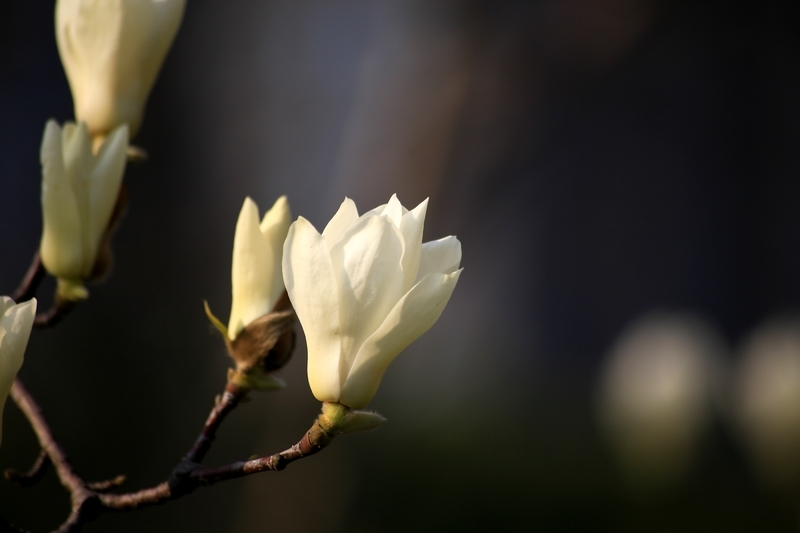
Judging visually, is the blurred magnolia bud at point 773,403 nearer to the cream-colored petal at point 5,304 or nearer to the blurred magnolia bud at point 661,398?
the blurred magnolia bud at point 661,398

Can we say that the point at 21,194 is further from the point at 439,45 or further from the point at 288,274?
the point at 288,274

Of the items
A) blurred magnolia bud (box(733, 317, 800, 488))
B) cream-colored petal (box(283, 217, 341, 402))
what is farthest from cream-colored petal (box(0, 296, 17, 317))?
blurred magnolia bud (box(733, 317, 800, 488))

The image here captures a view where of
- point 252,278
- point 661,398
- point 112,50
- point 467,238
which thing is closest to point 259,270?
point 252,278

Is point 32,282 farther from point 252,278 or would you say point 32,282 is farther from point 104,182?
point 252,278

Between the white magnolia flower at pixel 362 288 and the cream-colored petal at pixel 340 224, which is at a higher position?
the cream-colored petal at pixel 340 224

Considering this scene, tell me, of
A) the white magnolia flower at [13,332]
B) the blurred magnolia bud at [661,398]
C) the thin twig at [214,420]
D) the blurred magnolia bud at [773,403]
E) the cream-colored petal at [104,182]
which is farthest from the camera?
the blurred magnolia bud at [661,398]

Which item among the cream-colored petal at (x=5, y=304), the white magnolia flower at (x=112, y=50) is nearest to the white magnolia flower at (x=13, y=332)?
the cream-colored petal at (x=5, y=304)

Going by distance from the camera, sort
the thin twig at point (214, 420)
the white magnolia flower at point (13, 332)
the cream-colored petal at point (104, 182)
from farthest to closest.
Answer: the cream-colored petal at point (104, 182) → the thin twig at point (214, 420) → the white magnolia flower at point (13, 332)

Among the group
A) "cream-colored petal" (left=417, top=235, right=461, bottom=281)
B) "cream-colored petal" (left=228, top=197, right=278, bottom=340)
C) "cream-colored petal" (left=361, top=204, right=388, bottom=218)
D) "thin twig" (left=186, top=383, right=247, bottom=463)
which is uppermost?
"cream-colored petal" (left=361, top=204, right=388, bottom=218)

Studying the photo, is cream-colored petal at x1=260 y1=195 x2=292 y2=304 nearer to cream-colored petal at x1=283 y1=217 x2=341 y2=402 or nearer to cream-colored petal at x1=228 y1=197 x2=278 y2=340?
cream-colored petal at x1=228 y1=197 x2=278 y2=340
